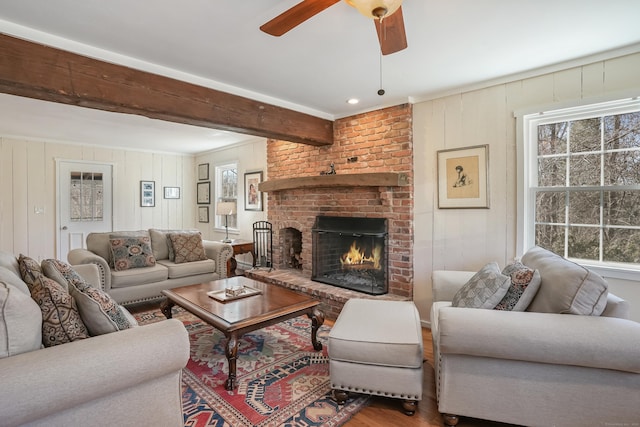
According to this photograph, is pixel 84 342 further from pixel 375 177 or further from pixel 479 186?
pixel 479 186

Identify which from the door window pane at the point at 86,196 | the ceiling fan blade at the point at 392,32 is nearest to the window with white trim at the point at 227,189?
the door window pane at the point at 86,196

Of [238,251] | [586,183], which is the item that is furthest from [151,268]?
[586,183]

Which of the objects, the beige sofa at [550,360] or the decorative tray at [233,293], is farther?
the decorative tray at [233,293]

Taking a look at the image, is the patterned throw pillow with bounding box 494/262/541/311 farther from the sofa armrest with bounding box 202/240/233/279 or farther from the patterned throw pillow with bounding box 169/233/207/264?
the patterned throw pillow with bounding box 169/233/207/264

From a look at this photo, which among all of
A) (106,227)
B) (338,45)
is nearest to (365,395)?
(338,45)

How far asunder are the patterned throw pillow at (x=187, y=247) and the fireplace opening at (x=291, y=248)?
3.72ft

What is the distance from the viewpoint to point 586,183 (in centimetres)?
257

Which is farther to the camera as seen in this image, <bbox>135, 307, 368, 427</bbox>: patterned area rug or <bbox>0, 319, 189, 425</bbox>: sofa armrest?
<bbox>135, 307, 368, 427</bbox>: patterned area rug

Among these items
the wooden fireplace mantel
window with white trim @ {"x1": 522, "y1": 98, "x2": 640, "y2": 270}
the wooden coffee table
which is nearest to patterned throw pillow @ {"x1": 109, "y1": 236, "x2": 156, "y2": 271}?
the wooden coffee table

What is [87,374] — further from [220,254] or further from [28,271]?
Answer: [220,254]

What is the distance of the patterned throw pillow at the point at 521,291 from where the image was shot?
1801 millimetres

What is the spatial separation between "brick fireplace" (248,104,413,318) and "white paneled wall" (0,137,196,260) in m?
3.22

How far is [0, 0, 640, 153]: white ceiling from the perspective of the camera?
5.96 ft

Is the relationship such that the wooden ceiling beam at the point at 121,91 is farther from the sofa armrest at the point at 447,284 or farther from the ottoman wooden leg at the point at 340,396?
the ottoman wooden leg at the point at 340,396
